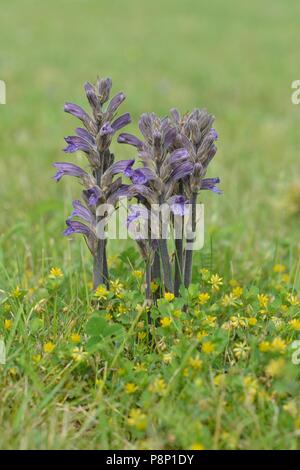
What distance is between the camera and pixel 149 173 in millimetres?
3041

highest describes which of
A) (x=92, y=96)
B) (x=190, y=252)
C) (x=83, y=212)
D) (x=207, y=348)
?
(x=92, y=96)

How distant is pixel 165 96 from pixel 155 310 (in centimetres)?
821

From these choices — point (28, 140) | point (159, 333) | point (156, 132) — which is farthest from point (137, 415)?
point (28, 140)

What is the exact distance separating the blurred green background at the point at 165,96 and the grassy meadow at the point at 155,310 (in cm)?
3

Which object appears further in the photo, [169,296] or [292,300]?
[292,300]

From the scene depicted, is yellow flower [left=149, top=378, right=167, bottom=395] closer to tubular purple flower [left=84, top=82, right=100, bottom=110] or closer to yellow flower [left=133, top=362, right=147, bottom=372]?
yellow flower [left=133, top=362, right=147, bottom=372]

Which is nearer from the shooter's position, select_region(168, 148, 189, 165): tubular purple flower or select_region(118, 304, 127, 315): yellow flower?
select_region(168, 148, 189, 165): tubular purple flower

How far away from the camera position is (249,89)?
474 inches

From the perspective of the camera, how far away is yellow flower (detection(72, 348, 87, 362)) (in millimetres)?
2920

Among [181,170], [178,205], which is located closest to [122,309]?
[178,205]

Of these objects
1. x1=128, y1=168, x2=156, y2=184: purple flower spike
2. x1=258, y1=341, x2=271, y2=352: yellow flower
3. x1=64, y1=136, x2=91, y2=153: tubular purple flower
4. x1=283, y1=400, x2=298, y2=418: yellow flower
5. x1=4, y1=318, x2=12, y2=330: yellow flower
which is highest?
x1=64, y1=136, x2=91, y2=153: tubular purple flower

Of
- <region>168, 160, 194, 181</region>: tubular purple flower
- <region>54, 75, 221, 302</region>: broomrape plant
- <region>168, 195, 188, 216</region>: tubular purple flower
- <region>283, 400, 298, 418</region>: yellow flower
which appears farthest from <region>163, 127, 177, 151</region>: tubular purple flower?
<region>283, 400, 298, 418</region>: yellow flower

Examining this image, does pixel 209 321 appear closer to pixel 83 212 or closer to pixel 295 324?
pixel 295 324
